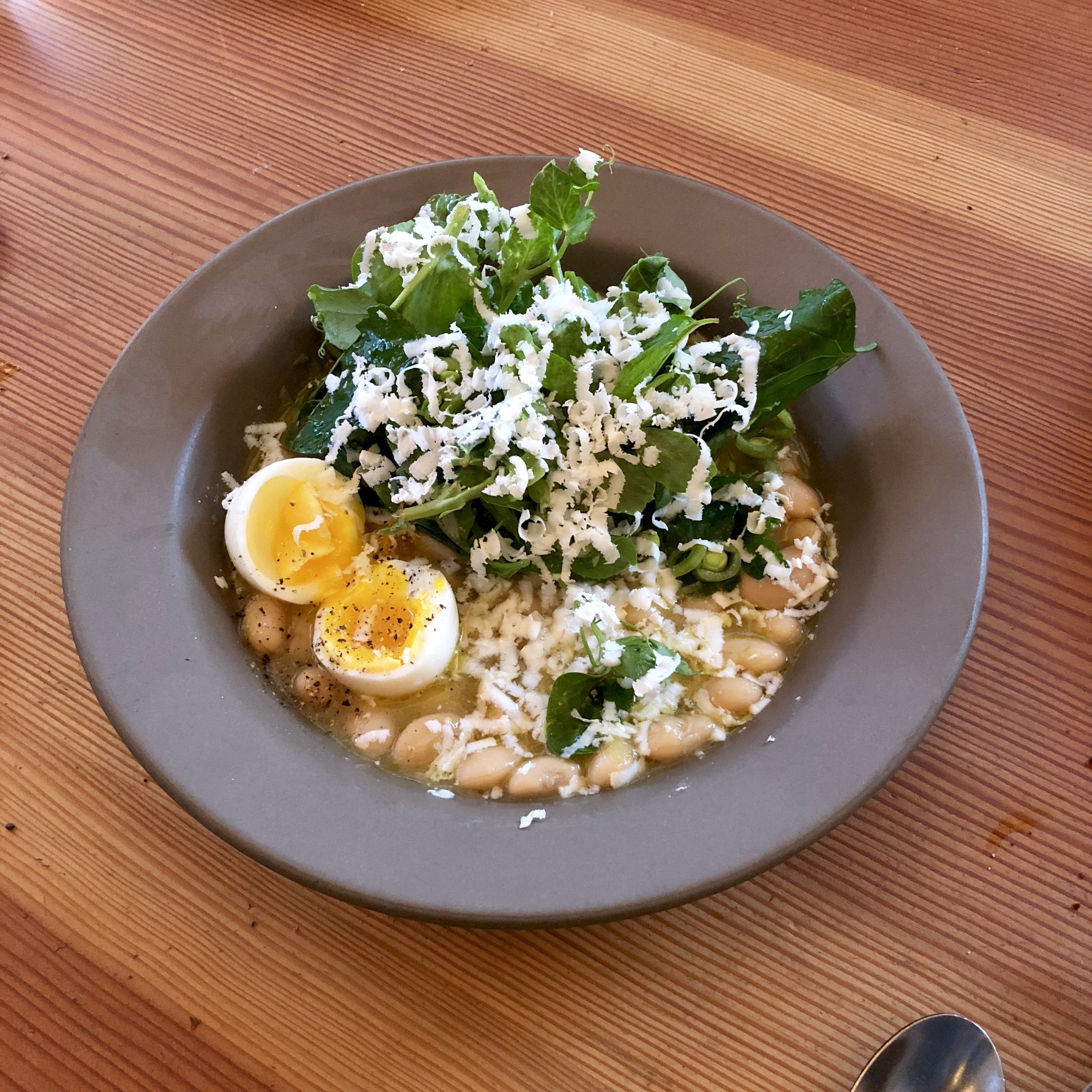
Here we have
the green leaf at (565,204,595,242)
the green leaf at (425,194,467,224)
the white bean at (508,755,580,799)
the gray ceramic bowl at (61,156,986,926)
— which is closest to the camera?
the gray ceramic bowl at (61,156,986,926)

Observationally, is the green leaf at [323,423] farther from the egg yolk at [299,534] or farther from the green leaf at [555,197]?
the green leaf at [555,197]

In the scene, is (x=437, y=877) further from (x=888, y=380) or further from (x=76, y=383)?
(x=76, y=383)

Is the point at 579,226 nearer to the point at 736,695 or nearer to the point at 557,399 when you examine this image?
the point at 557,399

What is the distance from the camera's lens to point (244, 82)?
1.82 meters

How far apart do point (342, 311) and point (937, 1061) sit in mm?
1248

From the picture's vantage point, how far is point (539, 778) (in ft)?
3.57

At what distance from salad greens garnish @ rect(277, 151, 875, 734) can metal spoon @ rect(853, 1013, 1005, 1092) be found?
0.52 m

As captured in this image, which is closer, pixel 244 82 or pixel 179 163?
pixel 179 163

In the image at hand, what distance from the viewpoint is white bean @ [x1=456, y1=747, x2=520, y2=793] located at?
1098 millimetres

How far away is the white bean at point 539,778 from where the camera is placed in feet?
3.56

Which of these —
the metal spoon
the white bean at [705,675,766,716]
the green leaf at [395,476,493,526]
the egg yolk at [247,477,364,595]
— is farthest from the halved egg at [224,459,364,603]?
the metal spoon

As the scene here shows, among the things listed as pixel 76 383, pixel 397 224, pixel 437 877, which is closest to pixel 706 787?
pixel 437 877

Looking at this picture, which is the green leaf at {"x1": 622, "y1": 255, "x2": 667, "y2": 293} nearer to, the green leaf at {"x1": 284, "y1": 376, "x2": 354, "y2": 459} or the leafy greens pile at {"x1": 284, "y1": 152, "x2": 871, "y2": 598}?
the leafy greens pile at {"x1": 284, "y1": 152, "x2": 871, "y2": 598}

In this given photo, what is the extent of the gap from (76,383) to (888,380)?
1.35 m
